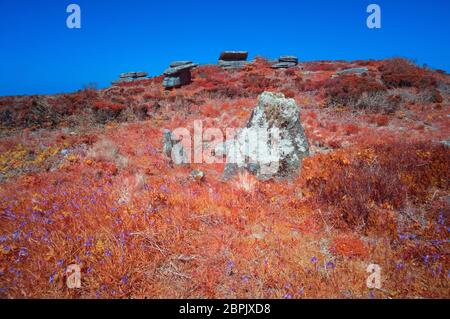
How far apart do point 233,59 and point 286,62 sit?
300 inches

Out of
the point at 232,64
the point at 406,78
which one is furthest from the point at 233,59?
the point at 406,78

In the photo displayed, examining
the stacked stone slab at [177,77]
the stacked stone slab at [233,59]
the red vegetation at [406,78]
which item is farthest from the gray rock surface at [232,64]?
the red vegetation at [406,78]

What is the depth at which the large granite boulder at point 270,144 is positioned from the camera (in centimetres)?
636

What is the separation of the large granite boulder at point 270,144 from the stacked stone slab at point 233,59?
28.8m

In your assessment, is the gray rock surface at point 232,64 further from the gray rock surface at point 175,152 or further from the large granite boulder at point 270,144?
the large granite boulder at point 270,144

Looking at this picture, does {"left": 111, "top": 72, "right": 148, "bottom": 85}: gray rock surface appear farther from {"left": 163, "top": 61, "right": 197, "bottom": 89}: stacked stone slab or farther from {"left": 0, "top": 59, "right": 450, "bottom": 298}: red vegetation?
{"left": 0, "top": 59, "right": 450, "bottom": 298}: red vegetation

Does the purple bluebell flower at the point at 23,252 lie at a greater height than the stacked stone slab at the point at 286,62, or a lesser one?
lesser

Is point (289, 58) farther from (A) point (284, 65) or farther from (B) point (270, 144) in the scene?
(B) point (270, 144)

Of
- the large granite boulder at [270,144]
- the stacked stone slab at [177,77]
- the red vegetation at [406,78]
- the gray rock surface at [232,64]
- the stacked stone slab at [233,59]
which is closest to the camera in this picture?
the large granite boulder at [270,144]

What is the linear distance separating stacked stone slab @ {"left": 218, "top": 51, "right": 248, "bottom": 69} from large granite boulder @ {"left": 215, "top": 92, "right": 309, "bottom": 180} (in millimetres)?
28789

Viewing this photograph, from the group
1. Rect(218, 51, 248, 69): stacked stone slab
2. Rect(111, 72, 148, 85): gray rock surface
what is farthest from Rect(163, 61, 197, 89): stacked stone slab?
Rect(111, 72, 148, 85): gray rock surface

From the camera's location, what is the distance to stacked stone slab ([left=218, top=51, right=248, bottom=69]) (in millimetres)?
33781

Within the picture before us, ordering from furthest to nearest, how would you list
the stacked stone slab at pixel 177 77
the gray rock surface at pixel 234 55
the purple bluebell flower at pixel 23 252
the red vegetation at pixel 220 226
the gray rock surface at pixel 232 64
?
the gray rock surface at pixel 234 55, the gray rock surface at pixel 232 64, the stacked stone slab at pixel 177 77, the purple bluebell flower at pixel 23 252, the red vegetation at pixel 220 226
